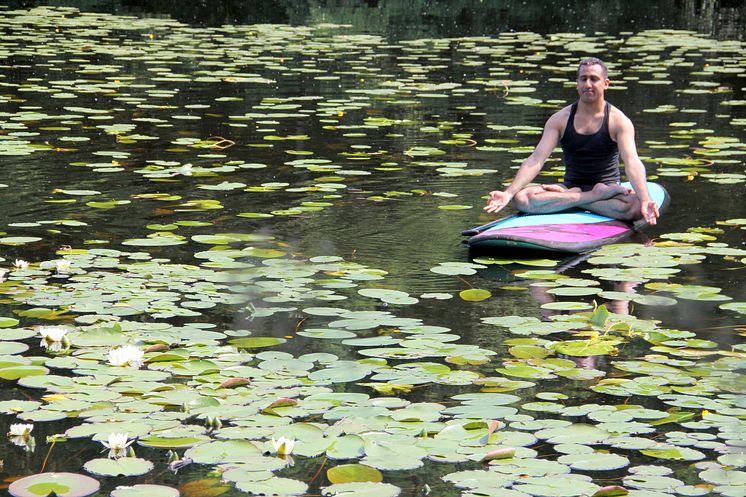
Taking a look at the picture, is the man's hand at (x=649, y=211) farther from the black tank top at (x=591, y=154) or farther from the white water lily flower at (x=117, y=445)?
the white water lily flower at (x=117, y=445)

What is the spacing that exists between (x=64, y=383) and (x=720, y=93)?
363 inches

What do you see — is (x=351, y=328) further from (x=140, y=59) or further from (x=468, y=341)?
(x=140, y=59)

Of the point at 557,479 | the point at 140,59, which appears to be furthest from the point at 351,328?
the point at 140,59

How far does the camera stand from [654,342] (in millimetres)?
4441

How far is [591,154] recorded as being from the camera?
660 centimetres

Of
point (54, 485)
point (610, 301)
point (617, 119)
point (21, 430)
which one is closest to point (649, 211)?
point (617, 119)

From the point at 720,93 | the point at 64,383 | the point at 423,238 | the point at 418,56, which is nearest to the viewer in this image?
the point at 64,383

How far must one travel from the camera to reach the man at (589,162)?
6.32 meters

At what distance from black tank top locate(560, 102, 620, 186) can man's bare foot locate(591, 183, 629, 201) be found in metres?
0.15

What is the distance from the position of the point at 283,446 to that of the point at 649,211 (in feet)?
10.9

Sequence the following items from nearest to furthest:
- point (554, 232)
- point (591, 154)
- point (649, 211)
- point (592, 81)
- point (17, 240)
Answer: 1. point (17, 240)
2. point (554, 232)
3. point (649, 211)
4. point (592, 81)
5. point (591, 154)

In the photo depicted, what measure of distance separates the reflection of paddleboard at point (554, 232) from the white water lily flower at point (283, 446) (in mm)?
2703

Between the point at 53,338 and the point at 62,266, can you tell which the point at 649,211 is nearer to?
the point at 62,266

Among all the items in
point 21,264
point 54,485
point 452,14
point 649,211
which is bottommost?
point 54,485
